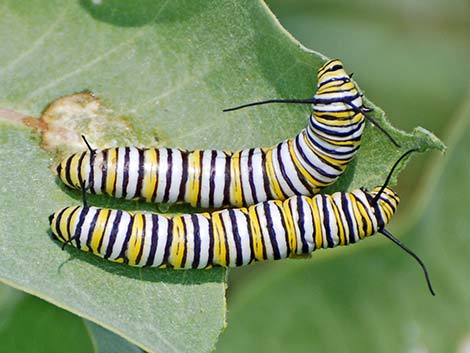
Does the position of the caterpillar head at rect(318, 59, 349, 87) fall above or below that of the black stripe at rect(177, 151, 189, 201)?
above

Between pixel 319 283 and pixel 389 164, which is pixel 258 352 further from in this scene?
pixel 389 164

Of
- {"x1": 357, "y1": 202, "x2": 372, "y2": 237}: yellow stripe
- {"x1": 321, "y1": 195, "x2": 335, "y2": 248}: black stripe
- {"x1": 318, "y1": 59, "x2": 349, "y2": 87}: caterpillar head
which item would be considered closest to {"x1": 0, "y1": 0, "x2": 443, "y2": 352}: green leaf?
{"x1": 318, "y1": 59, "x2": 349, "y2": 87}: caterpillar head

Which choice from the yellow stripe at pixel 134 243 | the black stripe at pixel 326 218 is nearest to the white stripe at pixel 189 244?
the yellow stripe at pixel 134 243

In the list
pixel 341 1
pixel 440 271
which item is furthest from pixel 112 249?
pixel 341 1

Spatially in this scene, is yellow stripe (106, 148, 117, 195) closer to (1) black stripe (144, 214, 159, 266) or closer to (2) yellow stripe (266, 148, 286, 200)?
(1) black stripe (144, 214, 159, 266)

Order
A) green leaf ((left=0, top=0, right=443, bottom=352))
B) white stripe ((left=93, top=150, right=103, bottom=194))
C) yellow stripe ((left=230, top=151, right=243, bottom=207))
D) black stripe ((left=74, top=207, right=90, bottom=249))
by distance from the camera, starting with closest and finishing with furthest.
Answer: green leaf ((left=0, top=0, right=443, bottom=352)) < black stripe ((left=74, top=207, right=90, bottom=249)) < white stripe ((left=93, top=150, right=103, bottom=194)) < yellow stripe ((left=230, top=151, right=243, bottom=207))

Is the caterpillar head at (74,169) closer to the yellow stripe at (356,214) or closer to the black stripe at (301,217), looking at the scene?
the black stripe at (301,217)

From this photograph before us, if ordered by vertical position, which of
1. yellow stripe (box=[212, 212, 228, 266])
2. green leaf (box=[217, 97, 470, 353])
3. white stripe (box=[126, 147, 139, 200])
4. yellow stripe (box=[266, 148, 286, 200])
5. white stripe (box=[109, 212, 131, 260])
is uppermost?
white stripe (box=[126, 147, 139, 200])
